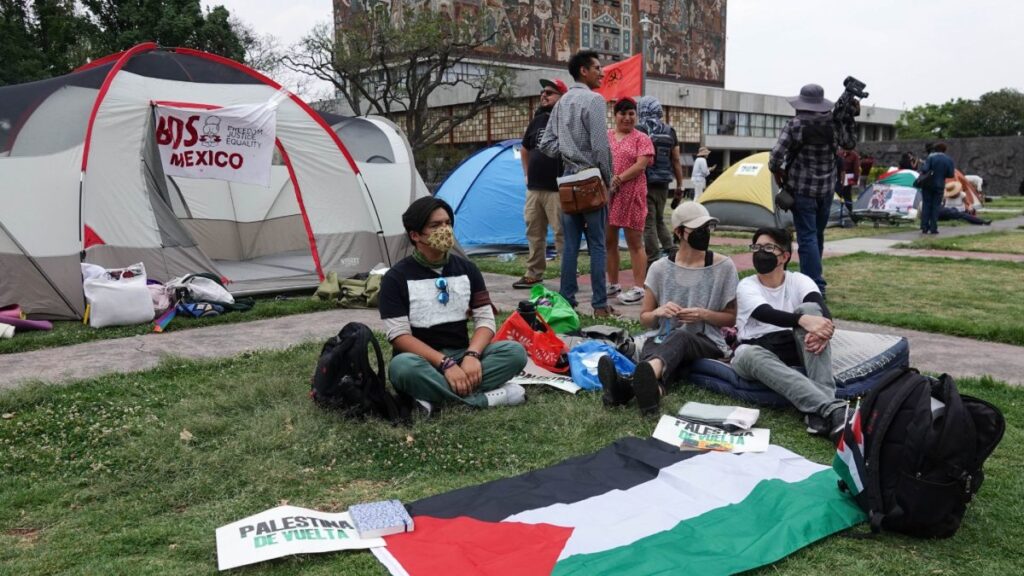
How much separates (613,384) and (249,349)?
282 cm

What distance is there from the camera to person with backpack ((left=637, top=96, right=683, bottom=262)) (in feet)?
26.7

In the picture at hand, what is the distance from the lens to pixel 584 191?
5.89 meters

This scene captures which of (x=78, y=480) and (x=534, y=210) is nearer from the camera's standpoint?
(x=78, y=480)

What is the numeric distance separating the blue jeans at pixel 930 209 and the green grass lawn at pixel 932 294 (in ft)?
13.7

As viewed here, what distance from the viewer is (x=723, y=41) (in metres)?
66.6

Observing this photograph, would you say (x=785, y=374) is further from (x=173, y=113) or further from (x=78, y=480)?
(x=173, y=113)

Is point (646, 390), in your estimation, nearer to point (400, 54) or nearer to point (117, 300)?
point (117, 300)

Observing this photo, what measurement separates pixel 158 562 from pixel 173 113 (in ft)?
19.1

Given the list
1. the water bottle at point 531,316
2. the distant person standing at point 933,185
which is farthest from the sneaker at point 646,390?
the distant person standing at point 933,185

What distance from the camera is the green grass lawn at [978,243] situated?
10872 millimetres

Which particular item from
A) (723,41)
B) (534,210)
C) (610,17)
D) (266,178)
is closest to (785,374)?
(534,210)

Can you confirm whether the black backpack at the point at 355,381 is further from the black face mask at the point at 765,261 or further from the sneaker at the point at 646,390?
the black face mask at the point at 765,261

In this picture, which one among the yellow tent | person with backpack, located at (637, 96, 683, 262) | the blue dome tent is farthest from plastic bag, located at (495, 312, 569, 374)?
the yellow tent

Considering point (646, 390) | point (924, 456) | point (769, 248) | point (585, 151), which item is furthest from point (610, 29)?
point (924, 456)
